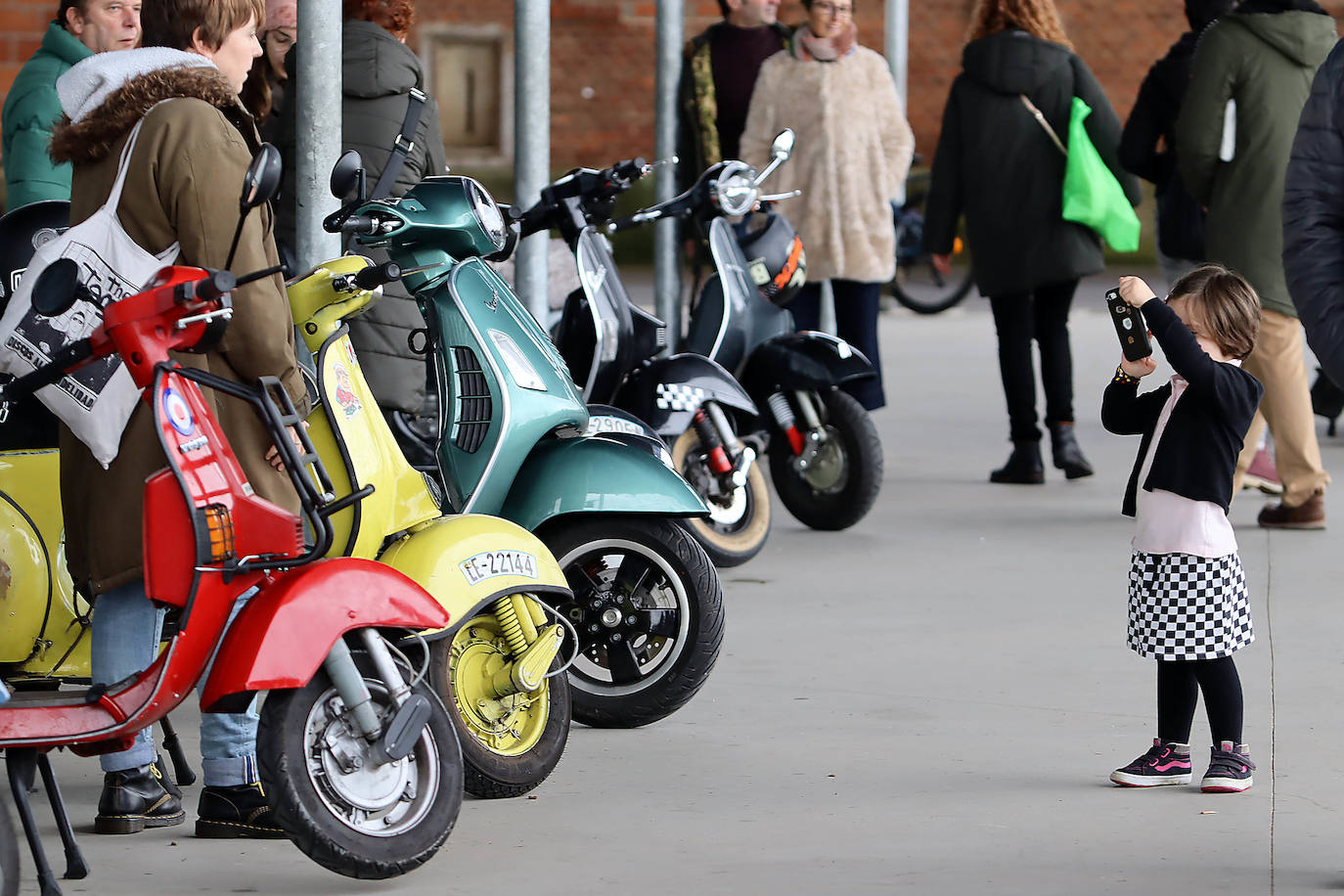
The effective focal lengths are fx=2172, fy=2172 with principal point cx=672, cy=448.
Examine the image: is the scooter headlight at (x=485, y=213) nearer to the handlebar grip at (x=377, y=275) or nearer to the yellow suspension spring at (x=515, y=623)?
the handlebar grip at (x=377, y=275)

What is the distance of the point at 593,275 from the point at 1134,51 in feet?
50.8

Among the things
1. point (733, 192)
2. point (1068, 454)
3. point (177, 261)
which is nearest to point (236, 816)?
point (177, 261)

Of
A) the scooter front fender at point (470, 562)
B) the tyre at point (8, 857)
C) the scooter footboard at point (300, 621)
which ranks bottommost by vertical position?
the tyre at point (8, 857)

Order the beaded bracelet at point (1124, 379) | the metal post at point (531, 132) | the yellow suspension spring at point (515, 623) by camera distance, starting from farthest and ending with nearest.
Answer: the metal post at point (531, 132) < the beaded bracelet at point (1124, 379) < the yellow suspension spring at point (515, 623)

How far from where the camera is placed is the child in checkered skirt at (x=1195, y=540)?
4285 mm

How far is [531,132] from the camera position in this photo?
281 inches

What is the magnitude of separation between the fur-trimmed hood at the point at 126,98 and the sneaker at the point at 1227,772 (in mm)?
2282

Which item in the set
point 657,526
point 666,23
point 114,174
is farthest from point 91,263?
point 666,23

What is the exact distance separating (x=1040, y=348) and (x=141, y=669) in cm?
529

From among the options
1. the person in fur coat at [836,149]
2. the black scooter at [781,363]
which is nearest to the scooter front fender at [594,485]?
the black scooter at [781,363]

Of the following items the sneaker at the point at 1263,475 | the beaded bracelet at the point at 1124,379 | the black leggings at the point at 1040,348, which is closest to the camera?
the beaded bracelet at the point at 1124,379

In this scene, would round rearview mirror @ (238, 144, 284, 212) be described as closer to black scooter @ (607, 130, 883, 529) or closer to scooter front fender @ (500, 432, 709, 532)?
scooter front fender @ (500, 432, 709, 532)

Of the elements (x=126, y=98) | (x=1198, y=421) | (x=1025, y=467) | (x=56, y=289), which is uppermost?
(x=126, y=98)

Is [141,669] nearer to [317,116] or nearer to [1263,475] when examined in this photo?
[317,116]
